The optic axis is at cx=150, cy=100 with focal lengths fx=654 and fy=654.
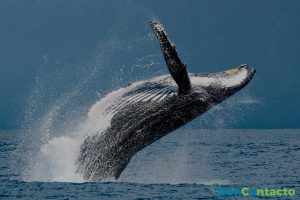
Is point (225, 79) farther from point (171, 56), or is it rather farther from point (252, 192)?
point (252, 192)

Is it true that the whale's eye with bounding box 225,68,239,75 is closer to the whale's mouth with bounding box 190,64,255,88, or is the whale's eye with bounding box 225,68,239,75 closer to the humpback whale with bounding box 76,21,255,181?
the whale's mouth with bounding box 190,64,255,88

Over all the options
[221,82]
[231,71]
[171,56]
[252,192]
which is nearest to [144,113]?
[171,56]

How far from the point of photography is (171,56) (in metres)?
12.9

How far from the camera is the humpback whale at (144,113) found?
14039 mm

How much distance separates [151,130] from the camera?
14242 millimetres

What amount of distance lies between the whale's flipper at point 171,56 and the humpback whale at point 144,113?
0.20 metres

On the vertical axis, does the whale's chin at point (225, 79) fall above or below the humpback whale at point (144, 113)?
above

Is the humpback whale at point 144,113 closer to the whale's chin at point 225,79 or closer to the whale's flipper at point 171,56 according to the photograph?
the whale's chin at point 225,79

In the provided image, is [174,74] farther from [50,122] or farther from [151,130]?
[50,122]

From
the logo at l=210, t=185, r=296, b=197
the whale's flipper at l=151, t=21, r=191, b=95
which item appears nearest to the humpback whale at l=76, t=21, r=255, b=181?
the whale's flipper at l=151, t=21, r=191, b=95

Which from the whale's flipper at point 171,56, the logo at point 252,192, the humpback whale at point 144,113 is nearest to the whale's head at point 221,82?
the humpback whale at point 144,113

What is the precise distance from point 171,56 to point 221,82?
7.34 feet

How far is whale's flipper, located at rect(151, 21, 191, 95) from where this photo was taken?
12.7 meters

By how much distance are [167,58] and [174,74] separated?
41cm
